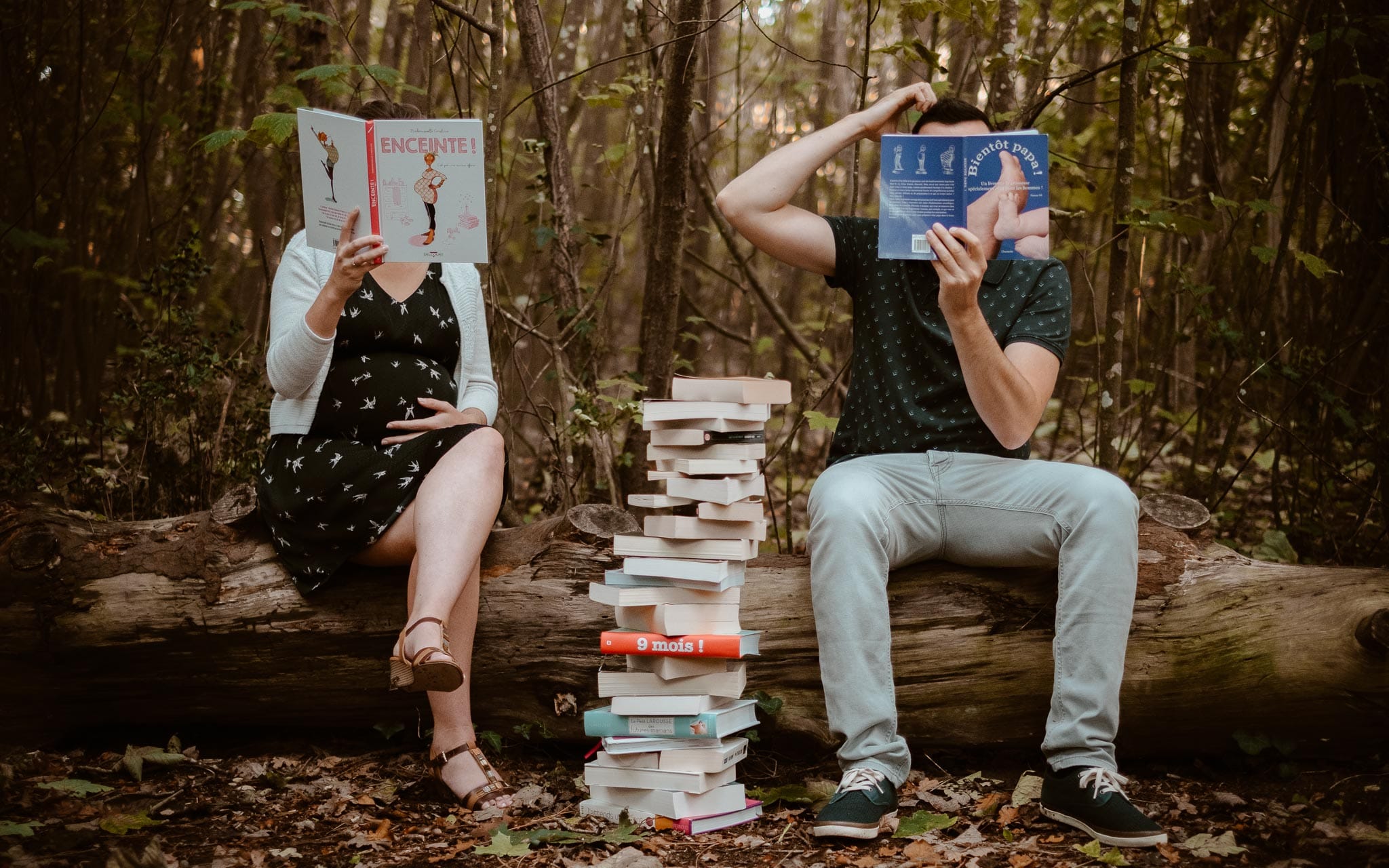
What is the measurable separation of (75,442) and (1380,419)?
4847 millimetres

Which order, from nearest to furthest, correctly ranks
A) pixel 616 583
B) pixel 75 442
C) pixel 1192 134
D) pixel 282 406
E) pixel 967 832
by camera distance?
pixel 967 832
pixel 616 583
pixel 282 406
pixel 75 442
pixel 1192 134

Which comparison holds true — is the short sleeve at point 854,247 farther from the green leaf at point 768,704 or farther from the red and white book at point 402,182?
the green leaf at point 768,704

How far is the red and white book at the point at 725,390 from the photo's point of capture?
2.55 metres

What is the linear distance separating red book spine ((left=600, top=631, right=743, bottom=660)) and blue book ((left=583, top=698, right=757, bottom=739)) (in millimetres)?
142

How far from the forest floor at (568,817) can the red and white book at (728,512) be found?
2.26ft

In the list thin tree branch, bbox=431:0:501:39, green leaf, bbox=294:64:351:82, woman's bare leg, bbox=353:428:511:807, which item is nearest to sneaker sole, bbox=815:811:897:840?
woman's bare leg, bbox=353:428:511:807

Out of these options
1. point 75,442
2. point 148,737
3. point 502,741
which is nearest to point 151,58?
point 75,442

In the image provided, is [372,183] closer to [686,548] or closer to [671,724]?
[686,548]

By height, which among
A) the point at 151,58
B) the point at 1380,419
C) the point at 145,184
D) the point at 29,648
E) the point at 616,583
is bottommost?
the point at 29,648

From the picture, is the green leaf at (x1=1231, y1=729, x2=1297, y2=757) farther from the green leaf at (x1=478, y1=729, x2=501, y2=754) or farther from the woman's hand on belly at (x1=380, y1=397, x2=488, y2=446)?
the woman's hand on belly at (x1=380, y1=397, x2=488, y2=446)

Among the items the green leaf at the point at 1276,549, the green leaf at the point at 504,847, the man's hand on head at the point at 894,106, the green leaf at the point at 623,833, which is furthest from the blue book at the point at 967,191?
the green leaf at the point at 1276,549

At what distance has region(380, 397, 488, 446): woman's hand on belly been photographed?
2.80m

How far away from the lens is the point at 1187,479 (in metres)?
4.67

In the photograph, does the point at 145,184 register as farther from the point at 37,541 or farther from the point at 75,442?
the point at 37,541
